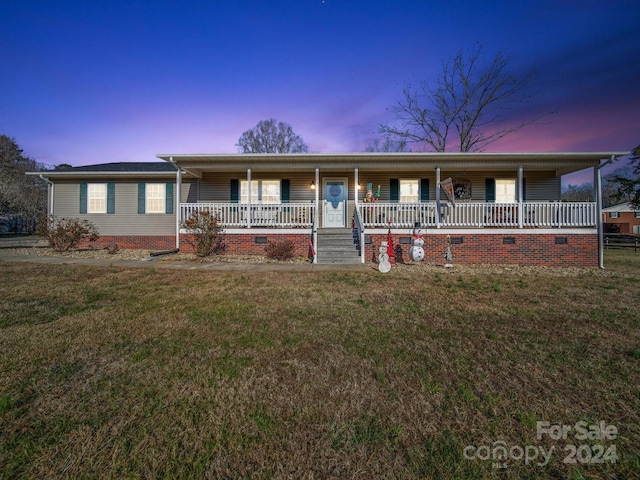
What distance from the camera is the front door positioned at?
1250 centimetres

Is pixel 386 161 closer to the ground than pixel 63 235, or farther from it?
farther from it

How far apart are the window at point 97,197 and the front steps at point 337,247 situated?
10.1 meters

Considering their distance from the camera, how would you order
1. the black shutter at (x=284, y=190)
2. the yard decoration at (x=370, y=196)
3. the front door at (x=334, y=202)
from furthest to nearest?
the black shutter at (x=284, y=190) < the front door at (x=334, y=202) < the yard decoration at (x=370, y=196)

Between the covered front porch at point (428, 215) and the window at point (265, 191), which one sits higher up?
the window at point (265, 191)

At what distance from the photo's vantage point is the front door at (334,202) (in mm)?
12500

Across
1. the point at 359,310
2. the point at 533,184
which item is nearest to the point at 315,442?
the point at 359,310

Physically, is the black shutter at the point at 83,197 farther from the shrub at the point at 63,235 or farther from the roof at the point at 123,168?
the shrub at the point at 63,235

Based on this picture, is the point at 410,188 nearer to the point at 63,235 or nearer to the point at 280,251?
the point at 280,251

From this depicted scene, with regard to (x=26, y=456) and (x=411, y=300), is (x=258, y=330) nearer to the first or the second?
(x=26, y=456)

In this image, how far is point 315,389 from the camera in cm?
224

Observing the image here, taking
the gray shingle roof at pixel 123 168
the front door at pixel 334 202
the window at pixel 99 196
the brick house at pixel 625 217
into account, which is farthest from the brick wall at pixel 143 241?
the brick house at pixel 625 217

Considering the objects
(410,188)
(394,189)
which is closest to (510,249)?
(410,188)

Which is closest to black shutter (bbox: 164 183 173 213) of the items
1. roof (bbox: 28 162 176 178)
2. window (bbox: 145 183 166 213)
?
window (bbox: 145 183 166 213)

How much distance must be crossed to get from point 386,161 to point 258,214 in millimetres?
5220
